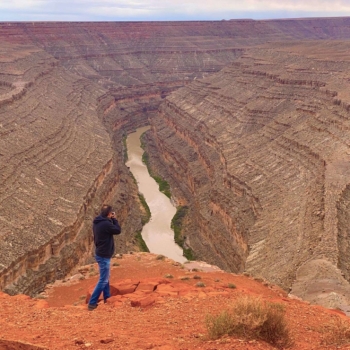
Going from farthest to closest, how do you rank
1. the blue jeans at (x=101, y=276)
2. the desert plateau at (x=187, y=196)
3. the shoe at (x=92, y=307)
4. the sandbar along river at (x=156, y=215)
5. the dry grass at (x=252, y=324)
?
the sandbar along river at (x=156, y=215) < the blue jeans at (x=101, y=276) < the shoe at (x=92, y=307) < the desert plateau at (x=187, y=196) < the dry grass at (x=252, y=324)

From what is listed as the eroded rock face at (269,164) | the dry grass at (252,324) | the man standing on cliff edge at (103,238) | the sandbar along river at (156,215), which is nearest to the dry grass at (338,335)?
the dry grass at (252,324)

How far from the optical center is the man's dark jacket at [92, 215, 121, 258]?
1545 centimetres

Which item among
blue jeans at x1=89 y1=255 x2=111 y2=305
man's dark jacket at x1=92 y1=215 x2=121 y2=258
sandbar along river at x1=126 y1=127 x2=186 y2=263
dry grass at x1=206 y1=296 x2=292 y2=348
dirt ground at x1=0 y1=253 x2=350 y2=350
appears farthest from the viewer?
sandbar along river at x1=126 y1=127 x2=186 y2=263

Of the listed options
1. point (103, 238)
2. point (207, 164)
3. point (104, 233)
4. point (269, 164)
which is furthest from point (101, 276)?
point (207, 164)

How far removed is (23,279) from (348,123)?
30922mm

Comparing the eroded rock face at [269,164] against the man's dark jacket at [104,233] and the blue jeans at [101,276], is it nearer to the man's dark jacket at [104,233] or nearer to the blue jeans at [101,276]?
the blue jeans at [101,276]

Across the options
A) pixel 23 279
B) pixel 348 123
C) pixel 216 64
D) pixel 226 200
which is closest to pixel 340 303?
pixel 23 279

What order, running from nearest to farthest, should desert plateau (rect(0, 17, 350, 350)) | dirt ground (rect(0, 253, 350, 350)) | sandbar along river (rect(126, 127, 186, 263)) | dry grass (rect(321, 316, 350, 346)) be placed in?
dirt ground (rect(0, 253, 350, 350)) < dry grass (rect(321, 316, 350, 346)) < desert plateau (rect(0, 17, 350, 350)) < sandbar along river (rect(126, 127, 186, 263))

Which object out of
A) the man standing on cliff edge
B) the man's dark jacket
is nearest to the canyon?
the man standing on cliff edge

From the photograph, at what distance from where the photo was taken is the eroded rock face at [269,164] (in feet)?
97.8

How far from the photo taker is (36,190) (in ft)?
134

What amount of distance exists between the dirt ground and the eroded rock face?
6341 millimetres

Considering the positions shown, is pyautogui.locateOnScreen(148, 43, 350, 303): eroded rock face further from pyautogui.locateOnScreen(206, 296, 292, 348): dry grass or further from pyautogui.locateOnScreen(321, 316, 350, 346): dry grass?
pyautogui.locateOnScreen(206, 296, 292, 348): dry grass

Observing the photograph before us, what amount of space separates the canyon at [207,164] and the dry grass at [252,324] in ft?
27.2
